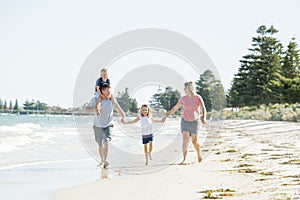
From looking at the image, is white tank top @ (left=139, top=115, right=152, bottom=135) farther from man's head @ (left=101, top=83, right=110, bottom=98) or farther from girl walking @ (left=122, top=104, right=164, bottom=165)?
man's head @ (left=101, top=83, right=110, bottom=98)

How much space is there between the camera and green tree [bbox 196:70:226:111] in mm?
64938

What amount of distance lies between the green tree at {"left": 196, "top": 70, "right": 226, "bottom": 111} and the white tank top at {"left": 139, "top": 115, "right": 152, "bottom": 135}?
2132 inches

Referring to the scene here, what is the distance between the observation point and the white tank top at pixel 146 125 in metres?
10.1

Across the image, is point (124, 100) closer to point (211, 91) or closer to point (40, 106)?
point (211, 91)

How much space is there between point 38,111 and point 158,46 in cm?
8323

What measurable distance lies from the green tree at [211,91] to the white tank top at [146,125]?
54.1 m

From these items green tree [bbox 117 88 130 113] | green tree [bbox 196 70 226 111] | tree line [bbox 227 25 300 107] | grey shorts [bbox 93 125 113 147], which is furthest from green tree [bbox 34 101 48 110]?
grey shorts [bbox 93 125 113 147]

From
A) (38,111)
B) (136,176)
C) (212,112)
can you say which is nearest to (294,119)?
(136,176)

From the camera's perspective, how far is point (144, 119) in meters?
10.4

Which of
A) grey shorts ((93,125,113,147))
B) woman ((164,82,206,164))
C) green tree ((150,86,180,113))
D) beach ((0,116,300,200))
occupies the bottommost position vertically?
beach ((0,116,300,200))

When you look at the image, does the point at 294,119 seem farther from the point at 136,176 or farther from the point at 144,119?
the point at 136,176

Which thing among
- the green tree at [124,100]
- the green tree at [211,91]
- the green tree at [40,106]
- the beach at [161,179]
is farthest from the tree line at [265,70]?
the green tree at [40,106]

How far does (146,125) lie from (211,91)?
55663 millimetres

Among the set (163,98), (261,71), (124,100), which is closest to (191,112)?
(124,100)
